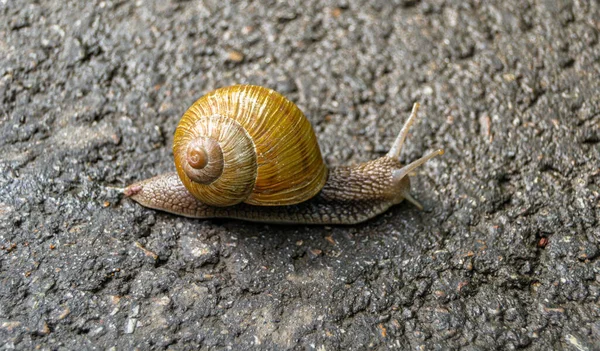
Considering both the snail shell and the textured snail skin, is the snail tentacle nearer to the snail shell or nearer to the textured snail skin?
the textured snail skin

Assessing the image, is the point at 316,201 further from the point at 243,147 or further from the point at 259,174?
the point at 243,147

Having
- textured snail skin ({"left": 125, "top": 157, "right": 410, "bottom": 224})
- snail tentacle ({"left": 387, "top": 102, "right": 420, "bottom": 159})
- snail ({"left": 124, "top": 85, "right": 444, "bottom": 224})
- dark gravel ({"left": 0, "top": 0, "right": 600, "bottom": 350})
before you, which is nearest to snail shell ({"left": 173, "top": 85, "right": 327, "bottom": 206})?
snail ({"left": 124, "top": 85, "right": 444, "bottom": 224})

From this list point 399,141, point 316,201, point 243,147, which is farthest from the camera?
point 399,141

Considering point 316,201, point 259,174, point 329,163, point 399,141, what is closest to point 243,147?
point 259,174

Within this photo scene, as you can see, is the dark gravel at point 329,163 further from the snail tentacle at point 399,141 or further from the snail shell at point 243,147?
the snail shell at point 243,147

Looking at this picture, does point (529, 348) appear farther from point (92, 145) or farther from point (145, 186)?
point (92, 145)

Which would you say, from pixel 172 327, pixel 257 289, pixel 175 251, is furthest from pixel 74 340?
pixel 257 289
